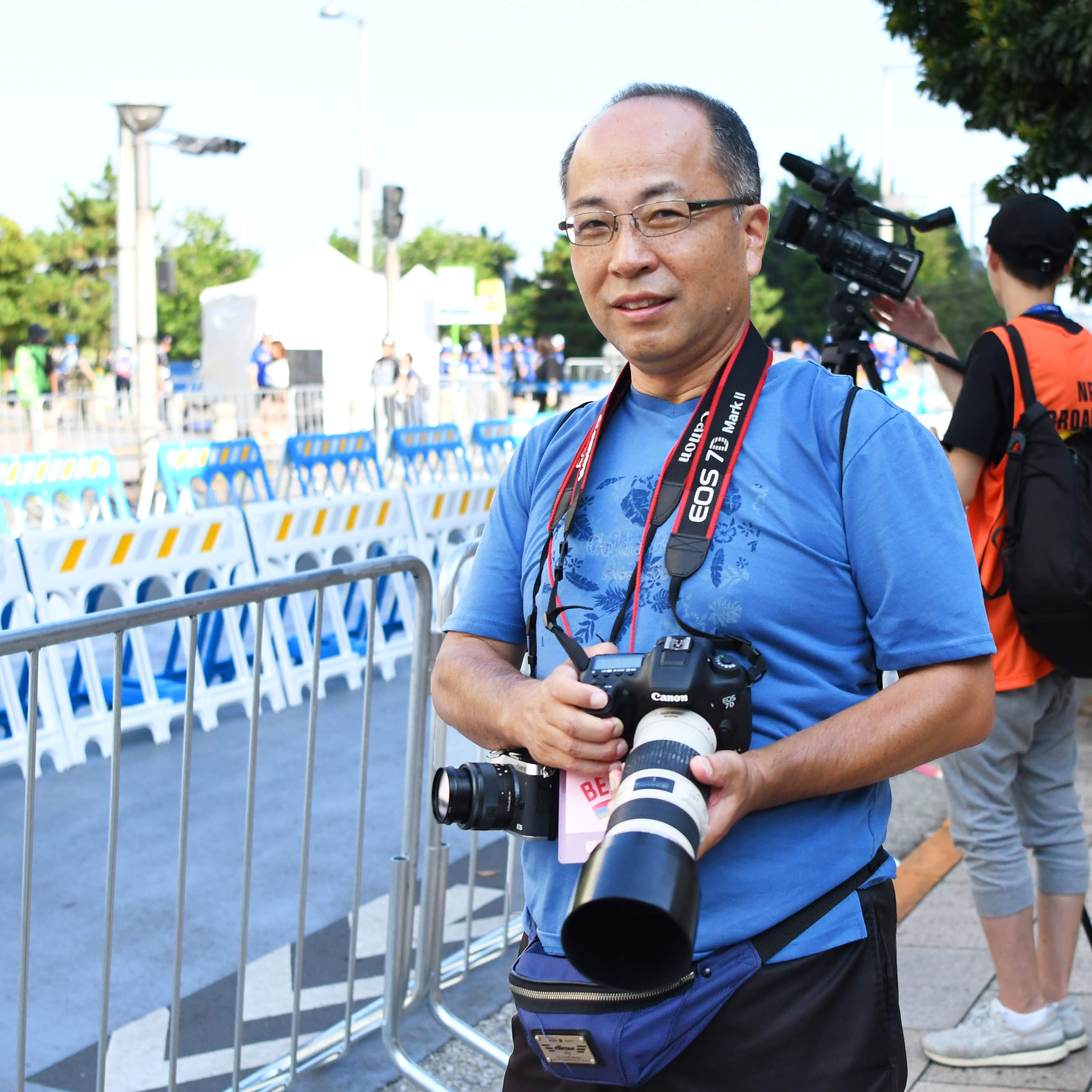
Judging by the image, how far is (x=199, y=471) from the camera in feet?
32.1

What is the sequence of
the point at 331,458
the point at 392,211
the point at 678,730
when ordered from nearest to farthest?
the point at 678,730, the point at 331,458, the point at 392,211

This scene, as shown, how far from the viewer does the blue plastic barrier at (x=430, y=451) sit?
12.9 metres

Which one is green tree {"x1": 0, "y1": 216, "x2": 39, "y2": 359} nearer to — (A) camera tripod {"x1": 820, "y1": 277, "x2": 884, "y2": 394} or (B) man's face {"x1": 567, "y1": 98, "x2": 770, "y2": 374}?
(A) camera tripod {"x1": 820, "y1": 277, "x2": 884, "y2": 394}

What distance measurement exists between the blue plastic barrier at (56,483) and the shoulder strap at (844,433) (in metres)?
6.11

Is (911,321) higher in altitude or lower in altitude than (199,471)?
higher

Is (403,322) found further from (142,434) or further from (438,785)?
(438,785)

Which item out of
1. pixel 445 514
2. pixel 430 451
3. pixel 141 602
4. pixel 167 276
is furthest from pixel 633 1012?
pixel 167 276

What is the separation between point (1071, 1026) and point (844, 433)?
93.0 inches

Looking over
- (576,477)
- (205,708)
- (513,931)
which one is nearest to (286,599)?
(205,708)

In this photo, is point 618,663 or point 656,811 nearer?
point 656,811

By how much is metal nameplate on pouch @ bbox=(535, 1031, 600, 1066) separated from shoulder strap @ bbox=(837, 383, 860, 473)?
0.76m

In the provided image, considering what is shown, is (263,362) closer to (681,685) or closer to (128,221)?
(128,221)

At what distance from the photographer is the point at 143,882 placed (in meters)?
4.92

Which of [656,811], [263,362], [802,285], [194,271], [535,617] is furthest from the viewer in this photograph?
[802,285]
